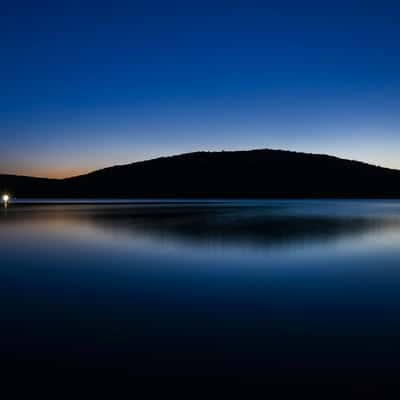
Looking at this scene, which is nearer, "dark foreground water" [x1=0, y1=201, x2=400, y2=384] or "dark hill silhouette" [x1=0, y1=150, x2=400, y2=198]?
"dark foreground water" [x1=0, y1=201, x2=400, y2=384]

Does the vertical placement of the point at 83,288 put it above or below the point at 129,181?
below

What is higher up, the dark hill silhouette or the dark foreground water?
the dark hill silhouette

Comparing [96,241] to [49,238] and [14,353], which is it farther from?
[14,353]

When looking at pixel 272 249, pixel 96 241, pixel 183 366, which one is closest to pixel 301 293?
pixel 183 366

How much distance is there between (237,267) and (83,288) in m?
5.27

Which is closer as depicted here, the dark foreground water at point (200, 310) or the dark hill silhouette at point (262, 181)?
the dark foreground water at point (200, 310)

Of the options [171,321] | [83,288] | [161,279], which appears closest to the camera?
[171,321]

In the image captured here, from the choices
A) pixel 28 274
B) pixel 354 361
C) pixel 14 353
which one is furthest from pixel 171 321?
pixel 28 274

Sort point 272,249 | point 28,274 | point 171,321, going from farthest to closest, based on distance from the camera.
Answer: point 272,249 → point 28,274 → point 171,321

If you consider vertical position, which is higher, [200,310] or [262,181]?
[262,181]

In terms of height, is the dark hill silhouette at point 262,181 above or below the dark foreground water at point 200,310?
above

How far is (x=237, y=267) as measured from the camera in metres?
13.1

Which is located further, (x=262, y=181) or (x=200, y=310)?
(x=262, y=181)

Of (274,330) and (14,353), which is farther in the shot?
(274,330)
